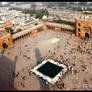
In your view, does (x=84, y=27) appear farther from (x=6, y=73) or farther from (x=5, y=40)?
(x=6, y=73)

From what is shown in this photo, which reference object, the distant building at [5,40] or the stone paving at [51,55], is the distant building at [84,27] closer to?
the stone paving at [51,55]

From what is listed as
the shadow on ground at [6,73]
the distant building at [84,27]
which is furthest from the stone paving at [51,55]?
the distant building at [84,27]

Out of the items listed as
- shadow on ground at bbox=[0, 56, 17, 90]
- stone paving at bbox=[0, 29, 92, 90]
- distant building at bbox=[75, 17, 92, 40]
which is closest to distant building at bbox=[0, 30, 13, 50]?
stone paving at bbox=[0, 29, 92, 90]

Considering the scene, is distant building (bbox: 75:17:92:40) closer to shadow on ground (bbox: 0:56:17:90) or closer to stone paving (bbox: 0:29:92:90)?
stone paving (bbox: 0:29:92:90)

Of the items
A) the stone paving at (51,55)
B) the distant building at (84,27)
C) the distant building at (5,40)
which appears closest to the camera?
the stone paving at (51,55)

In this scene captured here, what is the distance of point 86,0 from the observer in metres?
134

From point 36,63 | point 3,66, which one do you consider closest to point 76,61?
point 36,63

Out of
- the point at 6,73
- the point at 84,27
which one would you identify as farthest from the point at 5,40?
the point at 84,27

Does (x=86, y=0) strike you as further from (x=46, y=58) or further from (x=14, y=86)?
(x=14, y=86)

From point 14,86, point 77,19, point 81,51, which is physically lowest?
point 14,86

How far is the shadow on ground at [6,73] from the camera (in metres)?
26.9

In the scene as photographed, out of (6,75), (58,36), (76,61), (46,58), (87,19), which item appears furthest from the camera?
(58,36)

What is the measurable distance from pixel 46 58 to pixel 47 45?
830cm

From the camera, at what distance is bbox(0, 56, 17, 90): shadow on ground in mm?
26881
